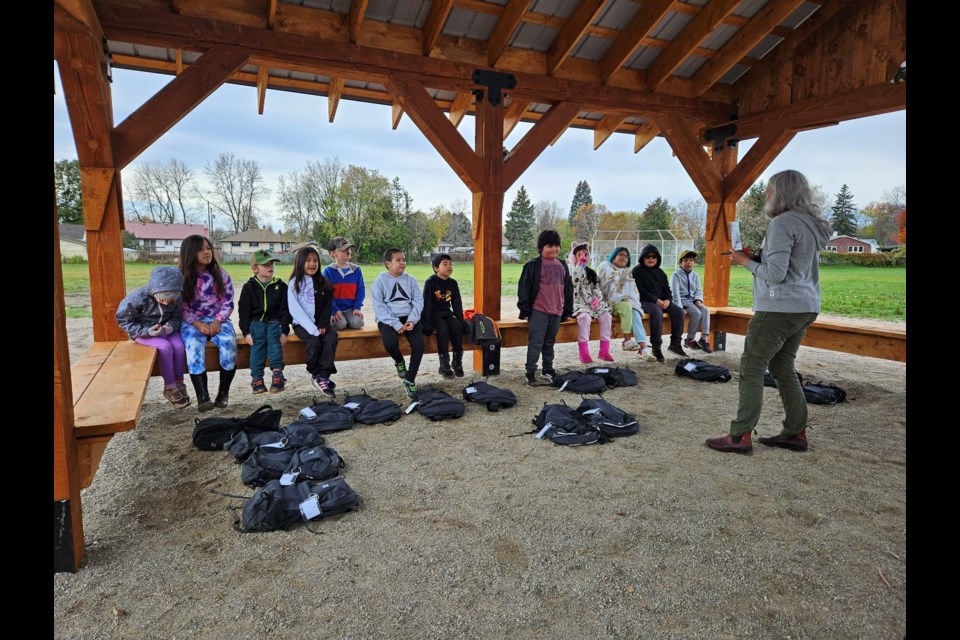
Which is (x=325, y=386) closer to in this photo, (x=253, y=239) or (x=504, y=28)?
(x=504, y=28)

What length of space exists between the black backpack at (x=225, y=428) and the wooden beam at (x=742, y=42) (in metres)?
6.38

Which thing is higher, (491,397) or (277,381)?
(277,381)

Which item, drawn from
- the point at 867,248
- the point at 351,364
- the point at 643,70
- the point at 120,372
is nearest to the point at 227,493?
the point at 120,372

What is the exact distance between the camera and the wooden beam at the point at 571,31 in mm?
5129

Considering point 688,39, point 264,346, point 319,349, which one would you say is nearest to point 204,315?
point 264,346

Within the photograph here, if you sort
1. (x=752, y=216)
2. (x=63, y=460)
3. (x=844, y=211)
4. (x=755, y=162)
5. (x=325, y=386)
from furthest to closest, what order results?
1. (x=844, y=211)
2. (x=752, y=216)
3. (x=755, y=162)
4. (x=325, y=386)
5. (x=63, y=460)

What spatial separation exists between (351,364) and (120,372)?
3288mm

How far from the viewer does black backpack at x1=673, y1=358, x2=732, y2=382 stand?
18.0 ft

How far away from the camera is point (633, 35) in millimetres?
5609

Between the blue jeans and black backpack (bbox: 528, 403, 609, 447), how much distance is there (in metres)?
2.52

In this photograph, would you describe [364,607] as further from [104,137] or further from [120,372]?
[104,137]

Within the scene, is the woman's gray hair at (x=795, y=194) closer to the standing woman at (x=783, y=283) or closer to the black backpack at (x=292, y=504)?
the standing woman at (x=783, y=283)

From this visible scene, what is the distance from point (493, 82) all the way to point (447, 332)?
2802 millimetres

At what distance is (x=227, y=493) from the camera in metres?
2.90
